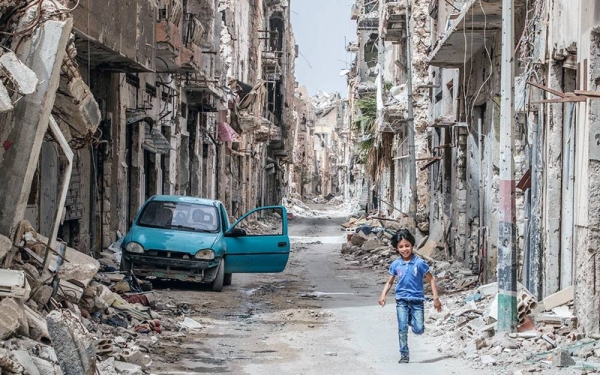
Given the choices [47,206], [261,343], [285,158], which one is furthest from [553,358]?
[285,158]

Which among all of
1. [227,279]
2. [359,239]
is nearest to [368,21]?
[359,239]

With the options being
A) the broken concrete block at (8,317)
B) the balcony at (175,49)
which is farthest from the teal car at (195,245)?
the broken concrete block at (8,317)

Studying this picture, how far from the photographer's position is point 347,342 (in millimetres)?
11781

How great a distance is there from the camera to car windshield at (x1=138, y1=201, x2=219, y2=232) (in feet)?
55.7

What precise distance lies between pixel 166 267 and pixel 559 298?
6.86 m

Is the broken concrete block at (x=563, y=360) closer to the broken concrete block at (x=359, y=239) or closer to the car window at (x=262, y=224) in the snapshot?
the broken concrete block at (x=359, y=239)

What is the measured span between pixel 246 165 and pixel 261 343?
38.6 meters

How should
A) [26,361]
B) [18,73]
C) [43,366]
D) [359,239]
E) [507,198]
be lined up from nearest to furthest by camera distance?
[26,361] < [43,366] < [18,73] < [507,198] < [359,239]

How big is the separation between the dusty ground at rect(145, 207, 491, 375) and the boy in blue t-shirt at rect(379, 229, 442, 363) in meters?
0.37

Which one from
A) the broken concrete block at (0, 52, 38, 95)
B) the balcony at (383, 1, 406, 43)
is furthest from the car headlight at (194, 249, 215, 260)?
the balcony at (383, 1, 406, 43)

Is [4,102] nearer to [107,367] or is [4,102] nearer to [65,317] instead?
[65,317]

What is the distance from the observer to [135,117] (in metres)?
22.5

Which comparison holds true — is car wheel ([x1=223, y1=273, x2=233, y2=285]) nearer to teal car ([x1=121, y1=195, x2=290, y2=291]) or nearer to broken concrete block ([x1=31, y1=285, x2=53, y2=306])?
teal car ([x1=121, y1=195, x2=290, y2=291])

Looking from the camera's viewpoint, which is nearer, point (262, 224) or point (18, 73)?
point (18, 73)
